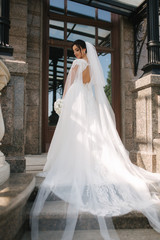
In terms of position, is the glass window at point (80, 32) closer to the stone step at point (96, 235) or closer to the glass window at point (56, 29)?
the glass window at point (56, 29)

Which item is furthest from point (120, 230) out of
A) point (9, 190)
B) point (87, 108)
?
point (87, 108)

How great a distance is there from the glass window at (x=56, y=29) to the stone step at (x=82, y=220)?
503 cm

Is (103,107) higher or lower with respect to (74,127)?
higher

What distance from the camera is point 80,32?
6238 millimetres

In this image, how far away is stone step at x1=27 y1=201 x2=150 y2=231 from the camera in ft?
6.49

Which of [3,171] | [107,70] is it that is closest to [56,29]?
[107,70]

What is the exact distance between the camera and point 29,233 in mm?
1968

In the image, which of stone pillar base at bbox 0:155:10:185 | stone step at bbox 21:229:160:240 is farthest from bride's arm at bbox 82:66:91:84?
stone step at bbox 21:229:160:240

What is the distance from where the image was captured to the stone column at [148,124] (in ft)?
10.7

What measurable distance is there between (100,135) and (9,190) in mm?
1385

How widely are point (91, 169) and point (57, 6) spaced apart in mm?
5160

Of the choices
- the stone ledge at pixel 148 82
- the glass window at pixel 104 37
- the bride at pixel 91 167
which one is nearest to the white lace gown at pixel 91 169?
the bride at pixel 91 167

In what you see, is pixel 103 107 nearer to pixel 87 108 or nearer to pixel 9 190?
pixel 87 108

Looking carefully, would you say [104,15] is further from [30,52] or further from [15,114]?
[15,114]
